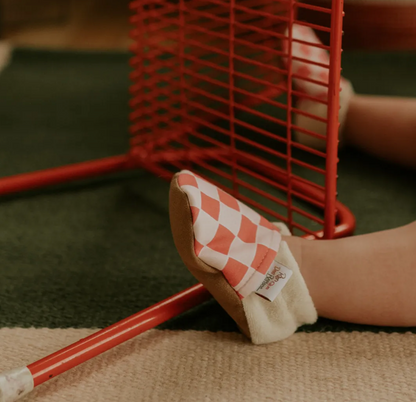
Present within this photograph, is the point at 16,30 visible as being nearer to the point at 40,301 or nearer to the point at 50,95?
the point at 50,95

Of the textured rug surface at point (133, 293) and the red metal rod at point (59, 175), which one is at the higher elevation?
the red metal rod at point (59, 175)

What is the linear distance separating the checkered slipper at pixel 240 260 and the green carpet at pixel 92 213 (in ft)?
0.15

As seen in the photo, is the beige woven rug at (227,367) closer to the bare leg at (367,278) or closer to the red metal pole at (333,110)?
the bare leg at (367,278)

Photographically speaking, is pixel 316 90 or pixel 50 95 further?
pixel 50 95

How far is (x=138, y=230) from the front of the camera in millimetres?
758

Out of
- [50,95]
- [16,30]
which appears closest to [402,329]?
[50,95]

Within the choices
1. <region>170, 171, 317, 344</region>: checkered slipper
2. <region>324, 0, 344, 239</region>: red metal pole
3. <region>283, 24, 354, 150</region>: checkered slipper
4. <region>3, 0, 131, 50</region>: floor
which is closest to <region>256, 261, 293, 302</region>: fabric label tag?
<region>170, 171, 317, 344</region>: checkered slipper

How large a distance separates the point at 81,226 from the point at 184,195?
12.6 inches

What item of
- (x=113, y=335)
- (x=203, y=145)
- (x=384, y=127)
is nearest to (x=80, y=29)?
(x=203, y=145)

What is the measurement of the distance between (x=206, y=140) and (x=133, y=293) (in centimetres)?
30

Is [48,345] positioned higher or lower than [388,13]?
lower

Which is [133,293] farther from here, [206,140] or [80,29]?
[80,29]

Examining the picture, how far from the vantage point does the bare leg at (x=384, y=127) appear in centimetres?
87

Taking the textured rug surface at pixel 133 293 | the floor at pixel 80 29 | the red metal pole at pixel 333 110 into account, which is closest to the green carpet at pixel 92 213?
the textured rug surface at pixel 133 293
